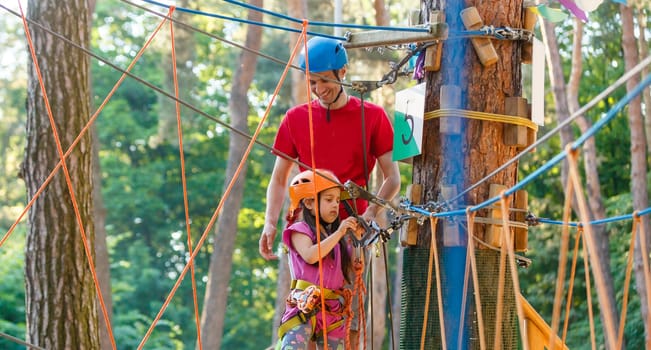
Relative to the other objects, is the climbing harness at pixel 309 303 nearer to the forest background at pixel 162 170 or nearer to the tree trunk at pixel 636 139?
the tree trunk at pixel 636 139

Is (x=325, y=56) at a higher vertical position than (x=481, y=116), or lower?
higher

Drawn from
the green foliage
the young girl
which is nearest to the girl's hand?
the young girl

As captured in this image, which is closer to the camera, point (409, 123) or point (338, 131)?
point (409, 123)

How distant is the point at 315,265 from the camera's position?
11.8 feet

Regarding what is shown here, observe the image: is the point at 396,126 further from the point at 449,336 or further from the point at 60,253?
the point at 60,253

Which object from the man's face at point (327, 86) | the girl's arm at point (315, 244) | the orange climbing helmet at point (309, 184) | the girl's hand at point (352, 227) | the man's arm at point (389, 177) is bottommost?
the girl's arm at point (315, 244)

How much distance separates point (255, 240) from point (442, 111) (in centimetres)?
1854

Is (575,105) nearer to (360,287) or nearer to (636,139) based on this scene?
(636,139)

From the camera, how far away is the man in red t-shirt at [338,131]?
371 centimetres

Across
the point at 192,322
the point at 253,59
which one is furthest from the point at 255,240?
the point at 253,59

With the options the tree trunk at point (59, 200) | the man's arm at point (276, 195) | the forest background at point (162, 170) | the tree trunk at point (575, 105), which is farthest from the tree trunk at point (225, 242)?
the man's arm at point (276, 195)

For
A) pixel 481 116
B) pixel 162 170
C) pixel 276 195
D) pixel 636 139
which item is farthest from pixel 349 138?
pixel 162 170

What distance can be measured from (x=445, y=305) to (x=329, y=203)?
47 cm

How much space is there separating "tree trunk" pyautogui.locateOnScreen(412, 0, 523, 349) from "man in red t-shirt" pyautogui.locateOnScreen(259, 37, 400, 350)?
254 mm
